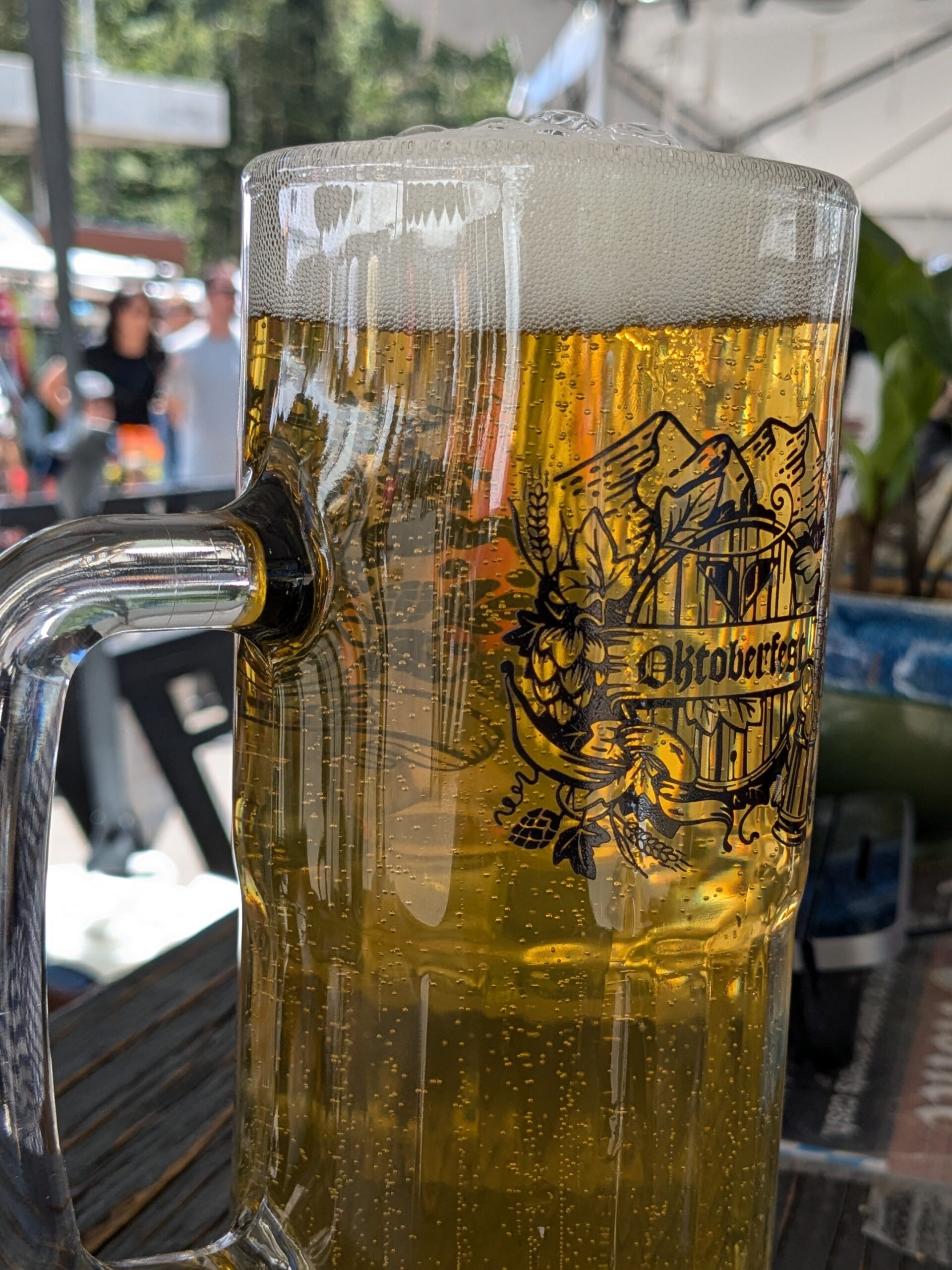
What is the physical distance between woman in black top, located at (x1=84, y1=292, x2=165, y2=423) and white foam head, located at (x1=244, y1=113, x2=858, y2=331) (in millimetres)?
4114

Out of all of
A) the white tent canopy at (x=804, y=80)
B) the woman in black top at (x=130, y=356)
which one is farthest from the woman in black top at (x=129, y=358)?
the white tent canopy at (x=804, y=80)

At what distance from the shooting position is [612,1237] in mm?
375

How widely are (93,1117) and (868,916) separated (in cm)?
45

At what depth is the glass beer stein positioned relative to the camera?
13.4 inches

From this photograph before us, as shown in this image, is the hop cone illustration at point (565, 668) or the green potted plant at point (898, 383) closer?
the hop cone illustration at point (565, 668)

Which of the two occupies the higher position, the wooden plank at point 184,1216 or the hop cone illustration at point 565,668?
the hop cone illustration at point 565,668

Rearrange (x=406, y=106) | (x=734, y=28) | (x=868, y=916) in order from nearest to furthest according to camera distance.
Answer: (x=868, y=916) → (x=734, y=28) → (x=406, y=106)

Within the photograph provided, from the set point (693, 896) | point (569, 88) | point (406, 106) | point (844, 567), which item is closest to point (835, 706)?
point (844, 567)

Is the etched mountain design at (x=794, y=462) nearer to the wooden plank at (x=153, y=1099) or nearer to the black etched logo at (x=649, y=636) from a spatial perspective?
the black etched logo at (x=649, y=636)

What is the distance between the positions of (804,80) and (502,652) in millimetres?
6734

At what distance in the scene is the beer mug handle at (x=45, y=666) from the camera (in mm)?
337

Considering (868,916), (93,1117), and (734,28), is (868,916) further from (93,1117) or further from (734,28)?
(734,28)

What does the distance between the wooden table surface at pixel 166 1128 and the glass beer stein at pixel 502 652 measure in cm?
11

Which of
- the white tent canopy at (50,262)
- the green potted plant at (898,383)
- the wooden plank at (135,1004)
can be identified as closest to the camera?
the wooden plank at (135,1004)
